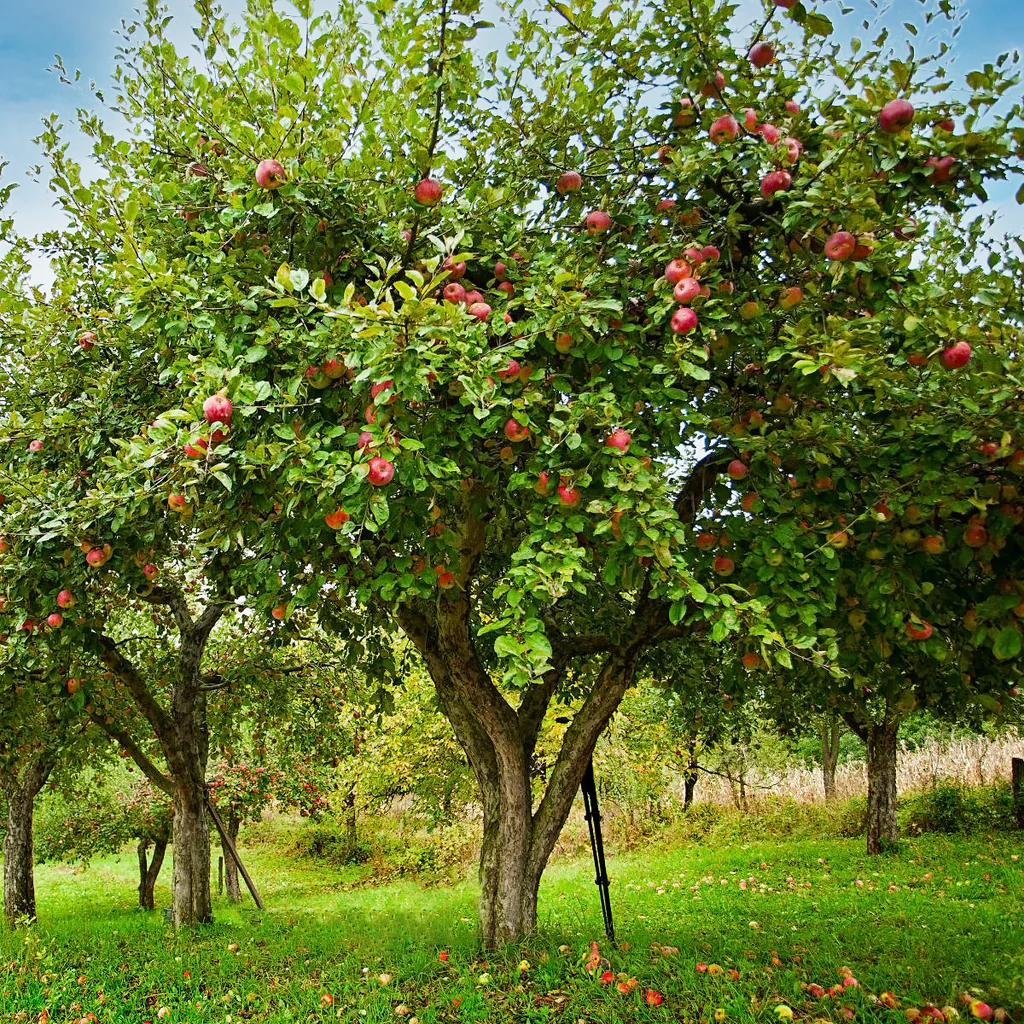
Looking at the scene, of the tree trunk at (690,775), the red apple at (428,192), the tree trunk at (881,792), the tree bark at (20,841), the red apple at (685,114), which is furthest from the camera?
the tree trunk at (690,775)

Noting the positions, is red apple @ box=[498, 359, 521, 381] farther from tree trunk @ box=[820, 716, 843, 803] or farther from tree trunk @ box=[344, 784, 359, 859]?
tree trunk @ box=[344, 784, 359, 859]

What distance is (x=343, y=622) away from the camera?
17.4 feet

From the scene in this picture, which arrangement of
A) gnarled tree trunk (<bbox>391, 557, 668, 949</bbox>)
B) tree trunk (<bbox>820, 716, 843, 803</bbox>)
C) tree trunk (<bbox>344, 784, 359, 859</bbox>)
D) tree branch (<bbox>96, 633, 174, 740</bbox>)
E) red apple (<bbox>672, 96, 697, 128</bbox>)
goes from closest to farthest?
red apple (<bbox>672, 96, 697, 128</bbox>)
gnarled tree trunk (<bbox>391, 557, 668, 949</bbox>)
tree branch (<bbox>96, 633, 174, 740</bbox>)
tree trunk (<bbox>820, 716, 843, 803</bbox>)
tree trunk (<bbox>344, 784, 359, 859</bbox>)

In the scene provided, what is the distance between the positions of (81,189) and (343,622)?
3125 mm

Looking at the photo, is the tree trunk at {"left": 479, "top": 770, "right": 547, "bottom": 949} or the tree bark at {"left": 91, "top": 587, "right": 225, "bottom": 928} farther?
the tree bark at {"left": 91, "top": 587, "right": 225, "bottom": 928}

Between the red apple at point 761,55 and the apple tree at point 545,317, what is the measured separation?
0.01 meters

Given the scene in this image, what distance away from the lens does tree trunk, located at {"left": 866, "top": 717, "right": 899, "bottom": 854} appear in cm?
1148

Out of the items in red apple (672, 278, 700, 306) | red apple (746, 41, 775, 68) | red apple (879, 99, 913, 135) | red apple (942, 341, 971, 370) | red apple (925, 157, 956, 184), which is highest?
red apple (746, 41, 775, 68)

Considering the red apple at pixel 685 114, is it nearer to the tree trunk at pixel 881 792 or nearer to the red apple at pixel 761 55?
the red apple at pixel 761 55

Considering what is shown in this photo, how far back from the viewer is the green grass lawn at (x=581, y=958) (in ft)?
13.4

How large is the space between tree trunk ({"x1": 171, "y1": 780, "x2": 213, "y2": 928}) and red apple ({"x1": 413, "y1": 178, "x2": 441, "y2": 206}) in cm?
672

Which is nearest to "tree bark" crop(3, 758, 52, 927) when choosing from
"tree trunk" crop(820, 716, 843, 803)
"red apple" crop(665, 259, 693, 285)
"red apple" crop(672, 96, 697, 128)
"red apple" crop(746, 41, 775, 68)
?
"red apple" crop(665, 259, 693, 285)

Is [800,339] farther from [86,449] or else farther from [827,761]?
[827,761]

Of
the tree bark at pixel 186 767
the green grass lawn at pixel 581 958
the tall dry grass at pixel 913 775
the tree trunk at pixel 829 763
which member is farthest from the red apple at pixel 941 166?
the tree trunk at pixel 829 763
